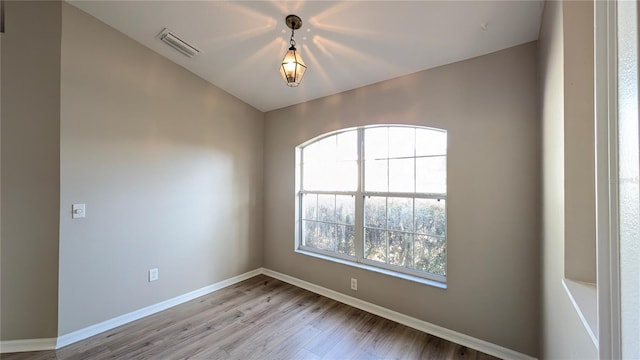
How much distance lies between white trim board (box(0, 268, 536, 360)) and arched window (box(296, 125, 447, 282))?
44 centimetres

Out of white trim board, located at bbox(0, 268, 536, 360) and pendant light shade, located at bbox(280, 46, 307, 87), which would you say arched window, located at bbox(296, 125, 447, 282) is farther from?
pendant light shade, located at bbox(280, 46, 307, 87)

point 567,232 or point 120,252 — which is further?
point 120,252

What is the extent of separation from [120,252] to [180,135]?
4.56 feet

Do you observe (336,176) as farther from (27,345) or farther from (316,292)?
(27,345)

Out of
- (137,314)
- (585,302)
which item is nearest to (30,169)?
(137,314)

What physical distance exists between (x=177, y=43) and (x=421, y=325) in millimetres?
3725

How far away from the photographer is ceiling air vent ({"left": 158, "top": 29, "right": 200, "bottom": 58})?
97.6 inches

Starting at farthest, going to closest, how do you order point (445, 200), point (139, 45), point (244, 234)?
point (244, 234) < point (139, 45) < point (445, 200)

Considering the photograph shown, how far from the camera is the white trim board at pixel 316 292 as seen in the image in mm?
2107

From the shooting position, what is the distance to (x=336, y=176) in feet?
10.9

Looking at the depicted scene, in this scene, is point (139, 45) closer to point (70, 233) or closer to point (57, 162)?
point (57, 162)

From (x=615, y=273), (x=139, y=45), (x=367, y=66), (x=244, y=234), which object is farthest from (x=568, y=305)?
(x=139, y=45)

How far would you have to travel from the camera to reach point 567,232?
3.94 feet

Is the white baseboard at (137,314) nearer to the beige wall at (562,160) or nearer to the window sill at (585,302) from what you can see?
the beige wall at (562,160)
